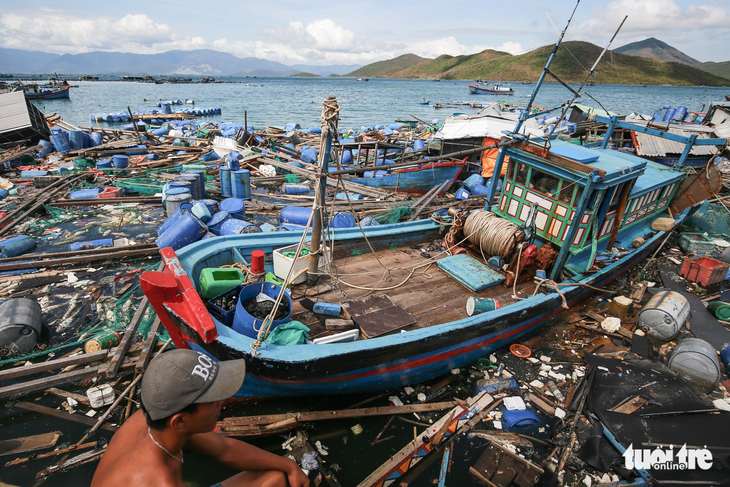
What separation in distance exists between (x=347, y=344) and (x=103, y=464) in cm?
269

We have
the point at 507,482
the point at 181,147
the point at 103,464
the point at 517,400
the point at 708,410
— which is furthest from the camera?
the point at 181,147

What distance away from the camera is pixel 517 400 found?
5465 millimetres

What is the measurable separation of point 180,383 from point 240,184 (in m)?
11.4

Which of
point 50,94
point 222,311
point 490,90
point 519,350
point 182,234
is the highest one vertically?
point 490,90

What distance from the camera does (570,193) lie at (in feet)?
21.1

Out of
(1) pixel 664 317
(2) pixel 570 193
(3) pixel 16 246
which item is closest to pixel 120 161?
(3) pixel 16 246

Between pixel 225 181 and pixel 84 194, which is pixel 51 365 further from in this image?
pixel 84 194

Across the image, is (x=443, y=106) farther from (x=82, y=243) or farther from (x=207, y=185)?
(x=82, y=243)

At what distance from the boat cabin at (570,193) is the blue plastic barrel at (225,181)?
931cm

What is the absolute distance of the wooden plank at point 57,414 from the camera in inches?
181

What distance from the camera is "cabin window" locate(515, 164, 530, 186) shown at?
23.4 ft

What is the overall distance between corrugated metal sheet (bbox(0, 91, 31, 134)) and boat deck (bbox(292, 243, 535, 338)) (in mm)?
22502

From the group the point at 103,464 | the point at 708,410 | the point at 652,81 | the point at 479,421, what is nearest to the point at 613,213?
the point at 708,410

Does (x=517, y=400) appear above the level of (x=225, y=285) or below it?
below
